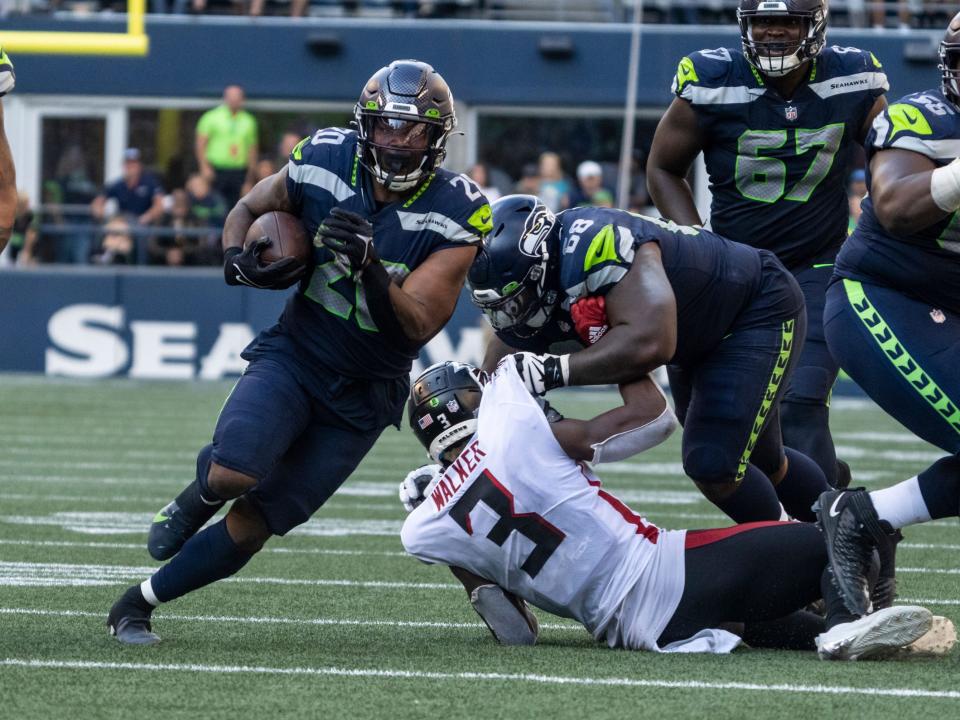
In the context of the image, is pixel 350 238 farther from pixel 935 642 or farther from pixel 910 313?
pixel 935 642

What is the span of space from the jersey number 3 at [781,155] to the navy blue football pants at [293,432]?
1.64 m

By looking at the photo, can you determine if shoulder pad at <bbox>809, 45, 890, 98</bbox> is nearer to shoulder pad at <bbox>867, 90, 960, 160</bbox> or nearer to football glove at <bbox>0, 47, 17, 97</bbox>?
shoulder pad at <bbox>867, 90, 960, 160</bbox>

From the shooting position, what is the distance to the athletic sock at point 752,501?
16.1 ft

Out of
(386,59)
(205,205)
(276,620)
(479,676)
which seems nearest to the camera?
(479,676)

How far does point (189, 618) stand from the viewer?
16.1 feet

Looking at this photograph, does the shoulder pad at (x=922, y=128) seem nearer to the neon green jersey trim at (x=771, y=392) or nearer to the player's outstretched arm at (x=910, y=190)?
the player's outstretched arm at (x=910, y=190)

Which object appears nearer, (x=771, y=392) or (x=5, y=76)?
(x=5, y=76)

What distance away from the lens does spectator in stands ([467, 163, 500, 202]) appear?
47.8ft

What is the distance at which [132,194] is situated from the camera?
52.6 ft

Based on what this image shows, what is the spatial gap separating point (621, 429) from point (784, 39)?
181cm

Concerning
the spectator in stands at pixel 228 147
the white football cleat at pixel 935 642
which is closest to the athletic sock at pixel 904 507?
the white football cleat at pixel 935 642

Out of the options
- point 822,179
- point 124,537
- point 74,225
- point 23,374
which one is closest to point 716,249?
point 822,179

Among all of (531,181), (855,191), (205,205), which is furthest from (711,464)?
(205,205)

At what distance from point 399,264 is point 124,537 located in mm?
2659
